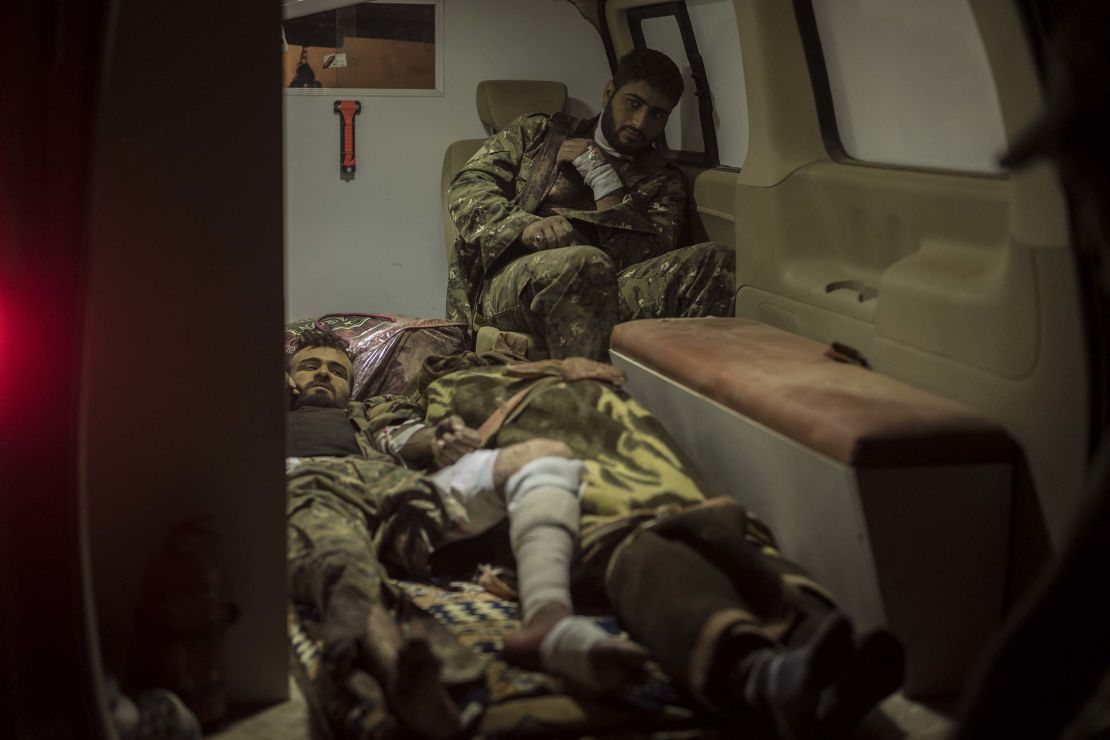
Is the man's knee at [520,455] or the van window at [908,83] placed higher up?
the van window at [908,83]

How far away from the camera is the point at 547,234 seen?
4289 millimetres

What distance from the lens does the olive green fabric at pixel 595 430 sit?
2465 millimetres

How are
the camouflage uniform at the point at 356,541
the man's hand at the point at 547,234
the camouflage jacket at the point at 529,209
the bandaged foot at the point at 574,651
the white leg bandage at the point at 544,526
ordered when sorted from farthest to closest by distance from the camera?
the camouflage jacket at the point at 529,209, the man's hand at the point at 547,234, the white leg bandage at the point at 544,526, the camouflage uniform at the point at 356,541, the bandaged foot at the point at 574,651

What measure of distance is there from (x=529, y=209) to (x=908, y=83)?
1869 mm

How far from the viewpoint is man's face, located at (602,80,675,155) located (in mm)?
4484

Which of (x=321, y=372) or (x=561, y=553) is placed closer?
(x=561, y=553)

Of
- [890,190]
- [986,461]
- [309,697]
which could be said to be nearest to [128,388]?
[309,697]

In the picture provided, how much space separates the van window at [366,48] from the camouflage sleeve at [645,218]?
113cm

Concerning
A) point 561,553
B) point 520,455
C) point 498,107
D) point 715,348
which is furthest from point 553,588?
point 498,107

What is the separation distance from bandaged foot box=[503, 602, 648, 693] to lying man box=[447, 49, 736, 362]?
192 cm

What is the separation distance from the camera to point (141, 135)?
75.4 inches

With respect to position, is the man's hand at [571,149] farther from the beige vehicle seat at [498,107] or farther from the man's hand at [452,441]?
the man's hand at [452,441]

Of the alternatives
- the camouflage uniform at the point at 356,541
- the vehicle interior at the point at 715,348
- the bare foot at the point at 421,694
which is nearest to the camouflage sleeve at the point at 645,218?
the vehicle interior at the point at 715,348

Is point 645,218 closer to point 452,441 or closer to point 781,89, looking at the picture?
point 781,89
